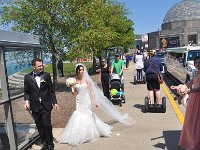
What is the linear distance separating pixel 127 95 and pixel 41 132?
27.3 feet

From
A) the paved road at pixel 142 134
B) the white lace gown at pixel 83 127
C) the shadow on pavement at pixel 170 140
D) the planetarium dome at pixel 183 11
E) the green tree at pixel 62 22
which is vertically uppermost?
the planetarium dome at pixel 183 11

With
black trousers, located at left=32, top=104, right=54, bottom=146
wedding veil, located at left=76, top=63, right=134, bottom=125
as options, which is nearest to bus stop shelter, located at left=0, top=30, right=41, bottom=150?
black trousers, located at left=32, top=104, right=54, bottom=146

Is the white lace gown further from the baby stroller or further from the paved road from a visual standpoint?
the baby stroller

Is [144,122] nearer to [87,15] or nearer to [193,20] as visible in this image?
[87,15]

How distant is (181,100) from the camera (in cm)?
626

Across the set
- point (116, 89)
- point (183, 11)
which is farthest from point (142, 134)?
point (183, 11)

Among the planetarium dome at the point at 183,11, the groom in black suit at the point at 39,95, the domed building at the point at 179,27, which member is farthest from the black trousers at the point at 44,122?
the planetarium dome at the point at 183,11

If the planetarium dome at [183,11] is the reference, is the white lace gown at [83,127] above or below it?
below

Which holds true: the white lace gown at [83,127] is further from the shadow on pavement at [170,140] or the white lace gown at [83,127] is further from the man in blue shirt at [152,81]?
the man in blue shirt at [152,81]

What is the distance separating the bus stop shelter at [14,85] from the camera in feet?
20.7

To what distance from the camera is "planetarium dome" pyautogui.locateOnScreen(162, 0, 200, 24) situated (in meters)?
123

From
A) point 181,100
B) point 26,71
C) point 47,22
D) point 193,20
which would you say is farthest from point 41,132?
point 193,20

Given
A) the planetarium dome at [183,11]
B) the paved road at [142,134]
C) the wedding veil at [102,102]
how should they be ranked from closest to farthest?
the paved road at [142,134] < the wedding veil at [102,102] < the planetarium dome at [183,11]

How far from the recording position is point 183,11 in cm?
12756
